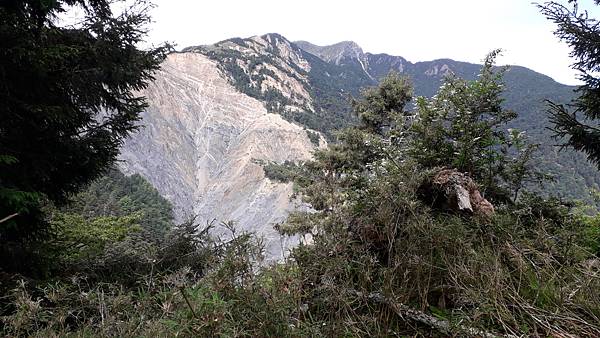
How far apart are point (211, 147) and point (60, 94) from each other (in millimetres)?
53220

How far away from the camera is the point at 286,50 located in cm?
11750

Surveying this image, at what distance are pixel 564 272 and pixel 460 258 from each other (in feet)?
1.87

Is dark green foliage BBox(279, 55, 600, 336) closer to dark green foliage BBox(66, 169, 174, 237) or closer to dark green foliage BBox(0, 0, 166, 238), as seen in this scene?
dark green foliage BBox(0, 0, 166, 238)

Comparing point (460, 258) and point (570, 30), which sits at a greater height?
point (570, 30)

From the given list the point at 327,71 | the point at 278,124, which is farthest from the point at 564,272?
the point at 327,71

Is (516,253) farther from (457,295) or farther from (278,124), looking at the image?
(278,124)

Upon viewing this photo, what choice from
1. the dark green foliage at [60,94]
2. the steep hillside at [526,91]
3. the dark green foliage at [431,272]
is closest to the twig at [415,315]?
the dark green foliage at [431,272]

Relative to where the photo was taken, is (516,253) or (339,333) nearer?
(339,333)

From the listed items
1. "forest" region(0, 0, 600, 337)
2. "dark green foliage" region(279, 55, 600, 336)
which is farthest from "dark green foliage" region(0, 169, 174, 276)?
"dark green foliage" region(279, 55, 600, 336)

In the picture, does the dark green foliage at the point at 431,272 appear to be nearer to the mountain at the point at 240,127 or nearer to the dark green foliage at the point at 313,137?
the mountain at the point at 240,127

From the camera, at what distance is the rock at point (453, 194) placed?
2.90 m

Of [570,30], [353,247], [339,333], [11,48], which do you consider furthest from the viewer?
[570,30]

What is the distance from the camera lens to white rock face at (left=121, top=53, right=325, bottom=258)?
1508 inches

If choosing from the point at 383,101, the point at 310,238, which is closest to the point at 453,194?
the point at 310,238
